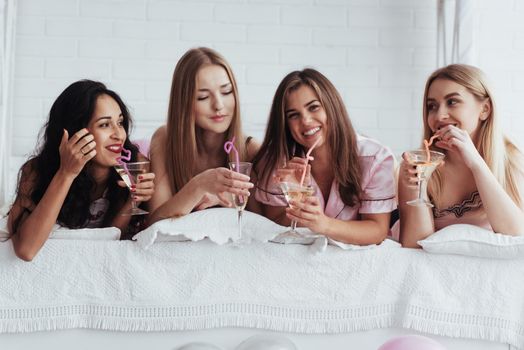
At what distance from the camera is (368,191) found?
85.0 inches

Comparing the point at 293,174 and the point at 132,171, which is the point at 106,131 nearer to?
the point at 132,171

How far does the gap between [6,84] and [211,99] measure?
4.38 feet

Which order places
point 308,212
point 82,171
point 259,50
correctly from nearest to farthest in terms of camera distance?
point 308,212 < point 82,171 < point 259,50

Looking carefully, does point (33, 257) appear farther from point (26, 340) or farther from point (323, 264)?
point (323, 264)

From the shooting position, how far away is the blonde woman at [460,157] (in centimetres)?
218

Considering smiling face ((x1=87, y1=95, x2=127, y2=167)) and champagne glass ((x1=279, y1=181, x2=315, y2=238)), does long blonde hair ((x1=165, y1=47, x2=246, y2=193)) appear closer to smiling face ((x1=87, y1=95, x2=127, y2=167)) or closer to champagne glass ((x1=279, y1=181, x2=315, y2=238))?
smiling face ((x1=87, y1=95, x2=127, y2=167))

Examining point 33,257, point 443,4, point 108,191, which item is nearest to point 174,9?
point 443,4

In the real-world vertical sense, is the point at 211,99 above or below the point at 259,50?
below

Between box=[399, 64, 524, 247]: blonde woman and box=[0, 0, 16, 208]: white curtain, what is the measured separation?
173cm

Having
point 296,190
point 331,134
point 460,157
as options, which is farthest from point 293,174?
point 460,157

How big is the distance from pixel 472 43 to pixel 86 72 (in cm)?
188

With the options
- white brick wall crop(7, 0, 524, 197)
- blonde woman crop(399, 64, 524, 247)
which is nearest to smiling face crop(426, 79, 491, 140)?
blonde woman crop(399, 64, 524, 247)

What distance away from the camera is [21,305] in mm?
1925

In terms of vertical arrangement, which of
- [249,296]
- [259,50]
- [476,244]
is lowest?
[249,296]
